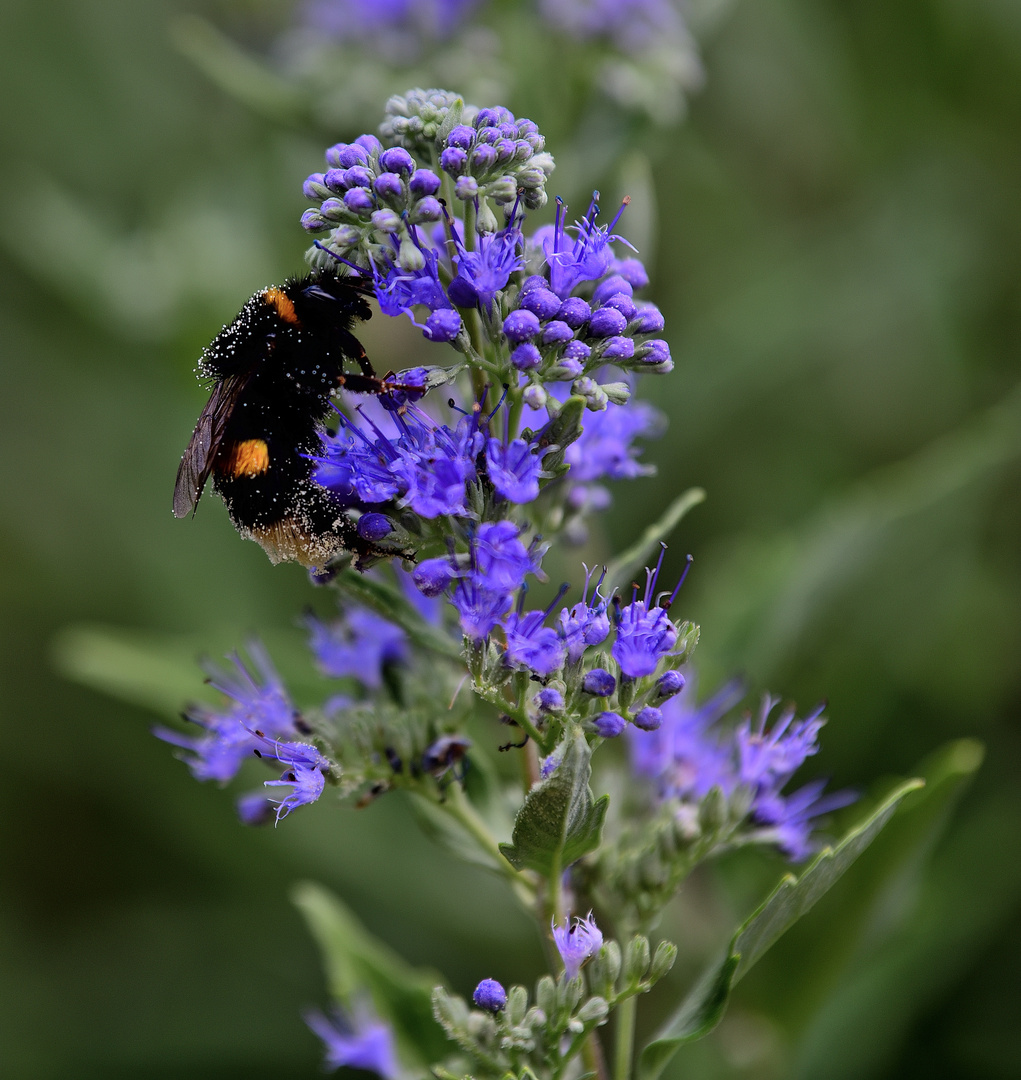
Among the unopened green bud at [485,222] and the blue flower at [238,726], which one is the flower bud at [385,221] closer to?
the unopened green bud at [485,222]

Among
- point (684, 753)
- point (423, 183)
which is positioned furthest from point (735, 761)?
point (423, 183)

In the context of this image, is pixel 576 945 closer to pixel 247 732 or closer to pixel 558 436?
pixel 247 732

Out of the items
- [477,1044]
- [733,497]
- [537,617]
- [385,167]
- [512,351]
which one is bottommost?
[477,1044]

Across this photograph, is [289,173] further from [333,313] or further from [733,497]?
[333,313]

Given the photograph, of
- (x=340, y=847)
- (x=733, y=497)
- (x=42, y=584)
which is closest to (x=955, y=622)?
(x=733, y=497)

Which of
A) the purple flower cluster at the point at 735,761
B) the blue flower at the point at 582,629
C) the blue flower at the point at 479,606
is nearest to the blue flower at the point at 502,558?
the blue flower at the point at 479,606

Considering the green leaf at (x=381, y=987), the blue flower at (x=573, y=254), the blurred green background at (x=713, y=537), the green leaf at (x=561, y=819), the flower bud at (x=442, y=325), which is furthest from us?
the blurred green background at (x=713, y=537)
